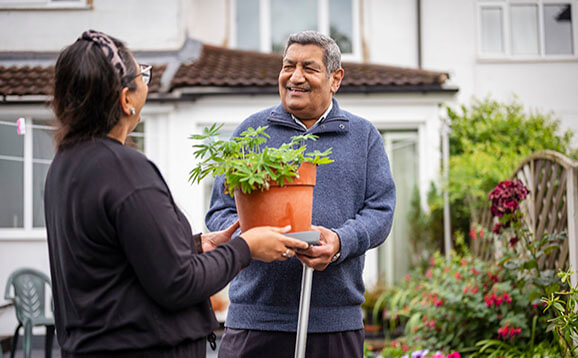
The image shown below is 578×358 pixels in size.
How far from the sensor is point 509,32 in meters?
9.38

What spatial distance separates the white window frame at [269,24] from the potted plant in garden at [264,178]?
26.1ft

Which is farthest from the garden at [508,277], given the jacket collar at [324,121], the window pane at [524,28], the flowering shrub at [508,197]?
the window pane at [524,28]

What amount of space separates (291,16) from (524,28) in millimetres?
3695

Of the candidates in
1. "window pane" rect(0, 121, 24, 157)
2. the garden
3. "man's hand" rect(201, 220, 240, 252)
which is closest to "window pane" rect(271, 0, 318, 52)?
the garden

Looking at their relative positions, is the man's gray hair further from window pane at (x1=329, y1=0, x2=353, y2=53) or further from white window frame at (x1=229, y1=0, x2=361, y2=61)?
window pane at (x1=329, y1=0, x2=353, y2=53)

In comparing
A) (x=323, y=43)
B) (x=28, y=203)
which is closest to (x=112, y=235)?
(x=323, y=43)

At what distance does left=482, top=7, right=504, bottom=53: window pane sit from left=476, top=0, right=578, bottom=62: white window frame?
2.2 inches

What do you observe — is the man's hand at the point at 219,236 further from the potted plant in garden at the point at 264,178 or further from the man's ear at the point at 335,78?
the man's ear at the point at 335,78

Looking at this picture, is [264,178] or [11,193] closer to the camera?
[264,178]

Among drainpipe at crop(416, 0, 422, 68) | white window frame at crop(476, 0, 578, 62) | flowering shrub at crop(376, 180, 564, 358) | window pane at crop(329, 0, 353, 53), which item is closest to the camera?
flowering shrub at crop(376, 180, 564, 358)

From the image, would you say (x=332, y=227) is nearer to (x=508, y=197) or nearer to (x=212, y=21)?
(x=508, y=197)

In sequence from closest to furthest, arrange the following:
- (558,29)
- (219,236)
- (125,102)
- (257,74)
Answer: (125,102) < (219,236) < (257,74) < (558,29)

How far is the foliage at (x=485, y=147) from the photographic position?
606 centimetres

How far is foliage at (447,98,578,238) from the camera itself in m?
6.06
